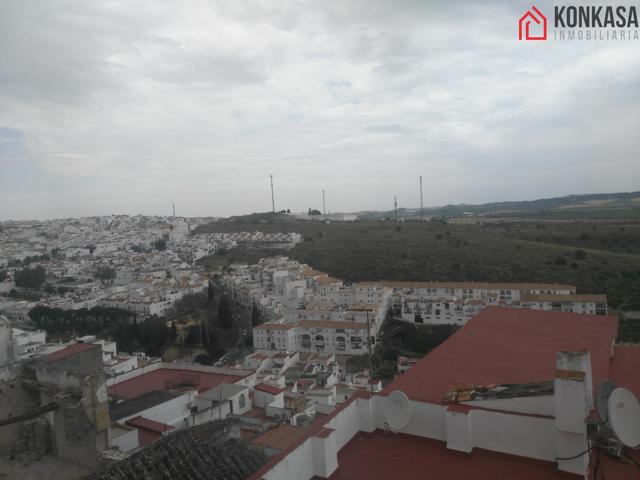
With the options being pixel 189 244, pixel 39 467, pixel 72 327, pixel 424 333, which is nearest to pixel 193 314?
pixel 72 327

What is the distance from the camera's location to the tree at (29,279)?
38875mm

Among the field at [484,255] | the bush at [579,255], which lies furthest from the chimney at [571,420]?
the bush at [579,255]

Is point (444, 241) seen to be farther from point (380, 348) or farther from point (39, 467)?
point (39, 467)

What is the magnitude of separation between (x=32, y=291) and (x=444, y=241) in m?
35.1

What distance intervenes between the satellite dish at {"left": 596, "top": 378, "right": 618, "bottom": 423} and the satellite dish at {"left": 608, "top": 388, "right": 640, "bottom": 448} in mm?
52

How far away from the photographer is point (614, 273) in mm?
26016

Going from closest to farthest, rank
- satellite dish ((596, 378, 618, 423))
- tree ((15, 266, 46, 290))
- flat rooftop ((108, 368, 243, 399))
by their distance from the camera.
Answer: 1. satellite dish ((596, 378, 618, 423))
2. flat rooftop ((108, 368, 243, 399))
3. tree ((15, 266, 46, 290))

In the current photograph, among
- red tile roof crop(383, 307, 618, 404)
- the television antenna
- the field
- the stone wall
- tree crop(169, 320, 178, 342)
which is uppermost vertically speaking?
the television antenna

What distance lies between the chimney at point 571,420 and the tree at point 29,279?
146 feet

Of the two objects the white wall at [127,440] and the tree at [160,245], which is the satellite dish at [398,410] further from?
the tree at [160,245]

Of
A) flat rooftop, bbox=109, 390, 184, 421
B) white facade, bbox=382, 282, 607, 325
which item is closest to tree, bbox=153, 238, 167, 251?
white facade, bbox=382, 282, 607, 325

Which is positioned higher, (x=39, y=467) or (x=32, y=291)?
(x=39, y=467)

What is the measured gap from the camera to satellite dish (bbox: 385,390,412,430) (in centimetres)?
341

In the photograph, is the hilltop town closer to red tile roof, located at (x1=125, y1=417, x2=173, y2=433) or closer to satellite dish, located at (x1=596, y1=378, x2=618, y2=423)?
red tile roof, located at (x1=125, y1=417, x2=173, y2=433)
